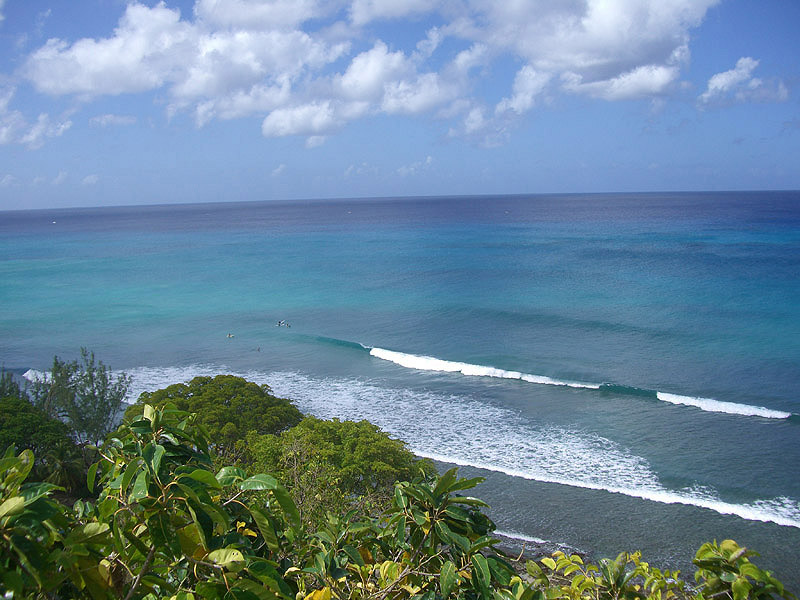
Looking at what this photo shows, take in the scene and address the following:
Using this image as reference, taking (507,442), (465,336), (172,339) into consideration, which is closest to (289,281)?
(172,339)

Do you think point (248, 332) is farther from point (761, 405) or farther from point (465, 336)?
point (761, 405)

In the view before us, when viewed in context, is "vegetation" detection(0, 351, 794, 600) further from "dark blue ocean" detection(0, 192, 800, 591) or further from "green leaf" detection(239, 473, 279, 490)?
"dark blue ocean" detection(0, 192, 800, 591)

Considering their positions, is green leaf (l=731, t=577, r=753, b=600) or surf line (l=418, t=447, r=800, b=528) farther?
surf line (l=418, t=447, r=800, b=528)

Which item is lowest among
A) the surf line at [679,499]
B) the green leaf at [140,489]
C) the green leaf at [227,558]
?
the surf line at [679,499]

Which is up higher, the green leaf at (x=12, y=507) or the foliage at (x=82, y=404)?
the green leaf at (x=12, y=507)

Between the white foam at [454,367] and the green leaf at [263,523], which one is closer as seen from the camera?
the green leaf at [263,523]

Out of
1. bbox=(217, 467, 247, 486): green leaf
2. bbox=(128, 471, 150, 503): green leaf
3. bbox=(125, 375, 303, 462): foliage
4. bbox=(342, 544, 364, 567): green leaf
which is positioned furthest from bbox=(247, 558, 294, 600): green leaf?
bbox=(125, 375, 303, 462): foliage

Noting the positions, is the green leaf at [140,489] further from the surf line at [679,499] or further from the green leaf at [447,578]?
the surf line at [679,499]

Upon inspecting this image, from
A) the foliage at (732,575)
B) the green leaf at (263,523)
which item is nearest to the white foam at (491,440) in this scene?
the foliage at (732,575)
